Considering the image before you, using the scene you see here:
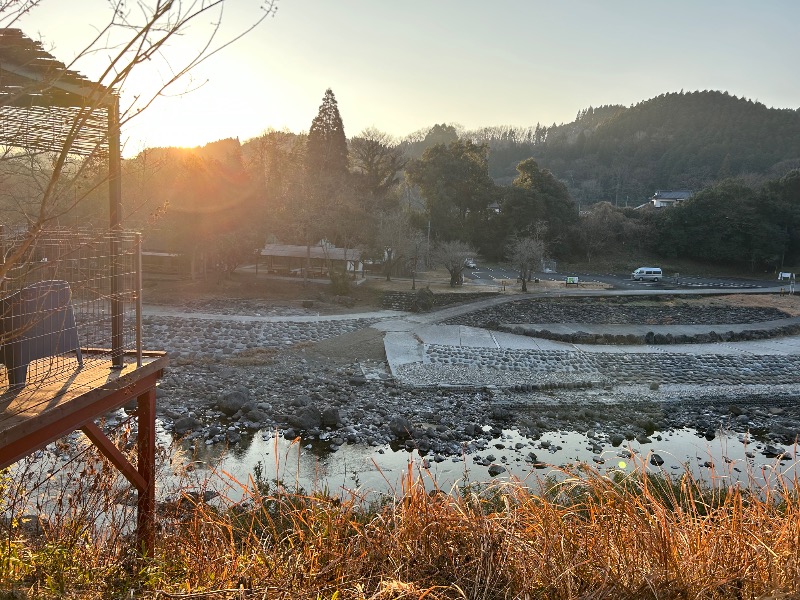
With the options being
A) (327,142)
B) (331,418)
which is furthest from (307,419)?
(327,142)

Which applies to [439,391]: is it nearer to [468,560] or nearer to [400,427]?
[400,427]

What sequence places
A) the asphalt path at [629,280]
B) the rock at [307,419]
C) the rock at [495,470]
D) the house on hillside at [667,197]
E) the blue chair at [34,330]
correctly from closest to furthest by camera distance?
1. the blue chair at [34,330]
2. the rock at [495,470]
3. the rock at [307,419]
4. the asphalt path at [629,280]
5. the house on hillside at [667,197]

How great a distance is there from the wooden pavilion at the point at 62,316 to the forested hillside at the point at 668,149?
4529 centimetres

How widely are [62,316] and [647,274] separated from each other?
3410cm

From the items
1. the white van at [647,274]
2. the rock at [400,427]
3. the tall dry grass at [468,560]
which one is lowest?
the rock at [400,427]

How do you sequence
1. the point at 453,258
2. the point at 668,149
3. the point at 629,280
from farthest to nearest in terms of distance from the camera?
the point at 668,149 < the point at 629,280 < the point at 453,258

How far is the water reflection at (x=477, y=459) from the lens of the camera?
8.69 metres

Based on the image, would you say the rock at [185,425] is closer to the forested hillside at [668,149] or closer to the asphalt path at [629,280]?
the asphalt path at [629,280]

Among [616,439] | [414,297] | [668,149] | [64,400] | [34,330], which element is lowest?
[616,439]

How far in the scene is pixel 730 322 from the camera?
22.5m

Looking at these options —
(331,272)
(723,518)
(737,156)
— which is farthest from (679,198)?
(723,518)

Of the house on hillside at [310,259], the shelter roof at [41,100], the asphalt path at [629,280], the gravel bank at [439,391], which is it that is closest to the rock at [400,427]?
the gravel bank at [439,391]

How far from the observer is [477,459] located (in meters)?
9.60

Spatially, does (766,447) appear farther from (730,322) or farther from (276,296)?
(276,296)
